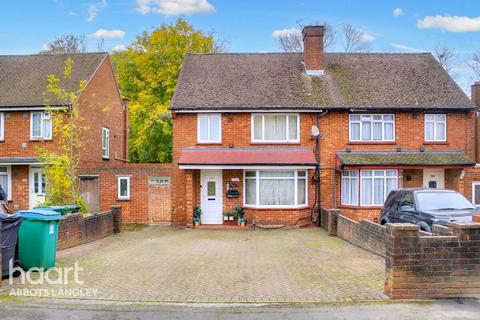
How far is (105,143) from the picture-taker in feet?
78.1

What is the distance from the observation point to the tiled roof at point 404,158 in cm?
1747

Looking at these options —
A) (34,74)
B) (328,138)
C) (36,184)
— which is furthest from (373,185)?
(34,74)

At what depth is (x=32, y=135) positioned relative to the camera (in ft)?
65.0

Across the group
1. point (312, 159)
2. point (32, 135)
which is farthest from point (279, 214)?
point (32, 135)

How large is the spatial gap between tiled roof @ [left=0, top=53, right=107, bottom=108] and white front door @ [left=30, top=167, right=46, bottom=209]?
3070 millimetres

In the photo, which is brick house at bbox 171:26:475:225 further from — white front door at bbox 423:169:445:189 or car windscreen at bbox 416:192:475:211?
car windscreen at bbox 416:192:475:211

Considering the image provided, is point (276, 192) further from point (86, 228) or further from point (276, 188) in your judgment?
point (86, 228)

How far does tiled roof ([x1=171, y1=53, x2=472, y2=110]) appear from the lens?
18.6m

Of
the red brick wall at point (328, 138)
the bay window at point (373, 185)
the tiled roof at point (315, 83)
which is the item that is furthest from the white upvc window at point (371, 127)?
the bay window at point (373, 185)

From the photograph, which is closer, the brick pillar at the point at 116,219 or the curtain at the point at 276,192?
the brick pillar at the point at 116,219

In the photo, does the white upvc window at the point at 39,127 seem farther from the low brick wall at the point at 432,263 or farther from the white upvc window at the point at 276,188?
the low brick wall at the point at 432,263

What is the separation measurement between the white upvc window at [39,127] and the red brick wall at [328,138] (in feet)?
20.1

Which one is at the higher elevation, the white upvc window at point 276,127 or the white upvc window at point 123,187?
the white upvc window at point 276,127

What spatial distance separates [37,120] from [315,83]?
1303 centimetres
